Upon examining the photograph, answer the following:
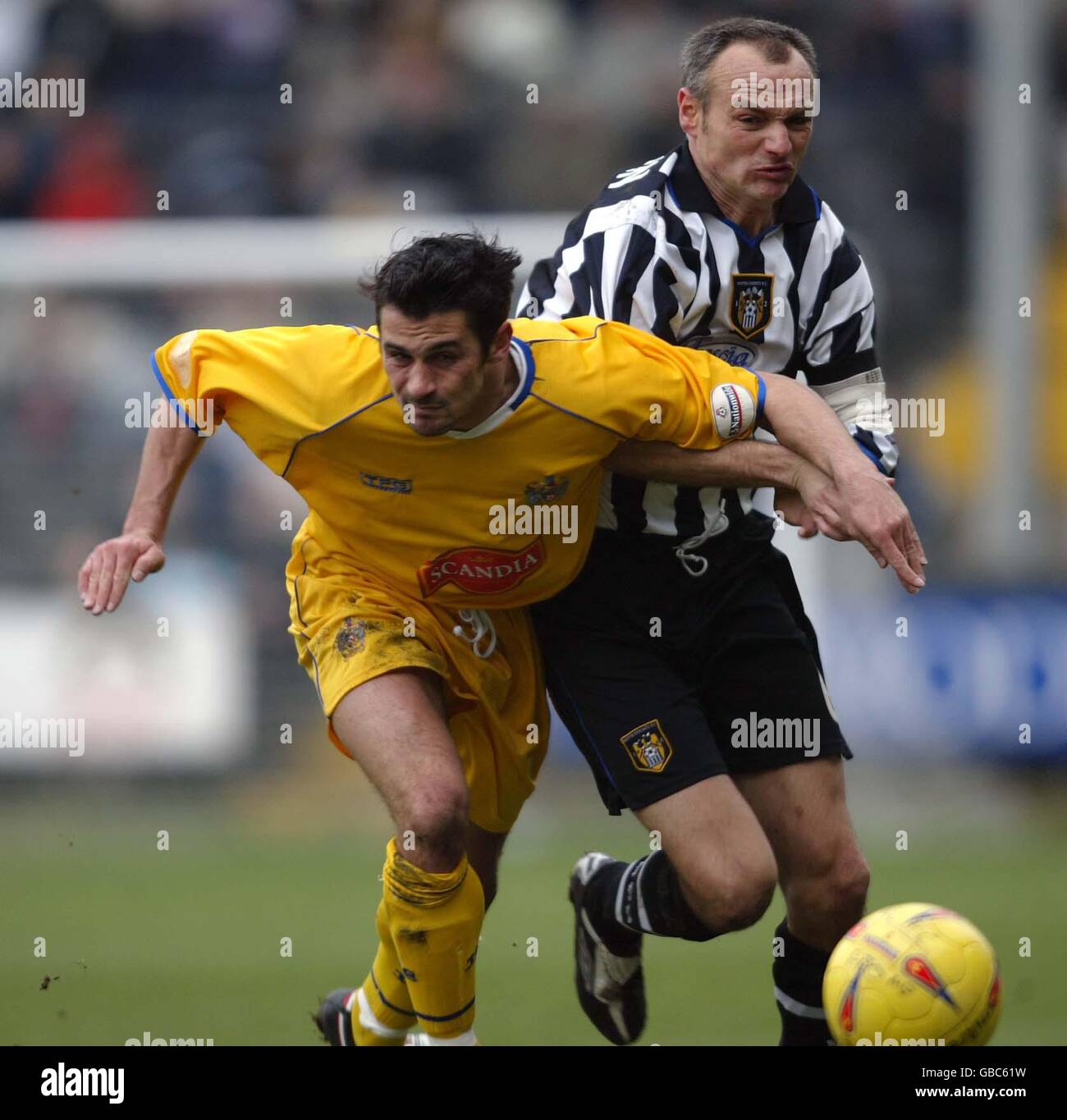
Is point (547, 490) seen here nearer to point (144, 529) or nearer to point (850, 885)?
point (144, 529)

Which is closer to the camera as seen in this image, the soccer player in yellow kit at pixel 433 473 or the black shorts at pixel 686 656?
the soccer player in yellow kit at pixel 433 473

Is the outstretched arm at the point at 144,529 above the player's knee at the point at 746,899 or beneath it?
above

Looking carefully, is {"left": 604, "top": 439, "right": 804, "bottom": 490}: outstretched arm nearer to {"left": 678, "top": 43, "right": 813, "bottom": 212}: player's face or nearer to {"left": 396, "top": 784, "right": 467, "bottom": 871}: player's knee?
{"left": 678, "top": 43, "right": 813, "bottom": 212}: player's face

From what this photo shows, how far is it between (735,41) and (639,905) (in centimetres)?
234

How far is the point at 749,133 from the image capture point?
194 inches

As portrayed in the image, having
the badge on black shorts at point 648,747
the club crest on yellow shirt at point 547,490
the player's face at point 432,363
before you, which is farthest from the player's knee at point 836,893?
the player's face at point 432,363

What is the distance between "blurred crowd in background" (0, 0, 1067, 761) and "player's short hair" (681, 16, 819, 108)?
6417 mm

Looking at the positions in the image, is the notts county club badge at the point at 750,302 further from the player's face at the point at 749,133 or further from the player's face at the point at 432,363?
the player's face at the point at 432,363

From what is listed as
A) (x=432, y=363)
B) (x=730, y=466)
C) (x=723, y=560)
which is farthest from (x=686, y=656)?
(x=432, y=363)

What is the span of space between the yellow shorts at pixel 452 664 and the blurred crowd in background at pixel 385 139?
612cm

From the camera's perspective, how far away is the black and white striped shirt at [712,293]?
16.3ft

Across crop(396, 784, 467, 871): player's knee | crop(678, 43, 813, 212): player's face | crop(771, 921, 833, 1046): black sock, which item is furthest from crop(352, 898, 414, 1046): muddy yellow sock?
crop(678, 43, 813, 212): player's face

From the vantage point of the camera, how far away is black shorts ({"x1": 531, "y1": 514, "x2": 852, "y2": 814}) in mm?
5176

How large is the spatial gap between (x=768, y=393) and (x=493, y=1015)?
263cm
